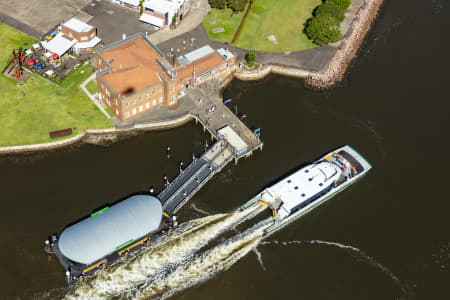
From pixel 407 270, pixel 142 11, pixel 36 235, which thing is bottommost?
pixel 36 235

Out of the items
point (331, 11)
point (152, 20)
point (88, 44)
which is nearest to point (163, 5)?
point (152, 20)

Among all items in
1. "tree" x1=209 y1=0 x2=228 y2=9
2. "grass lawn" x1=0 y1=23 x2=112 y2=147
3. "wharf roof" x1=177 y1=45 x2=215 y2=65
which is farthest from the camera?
"tree" x1=209 y1=0 x2=228 y2=9

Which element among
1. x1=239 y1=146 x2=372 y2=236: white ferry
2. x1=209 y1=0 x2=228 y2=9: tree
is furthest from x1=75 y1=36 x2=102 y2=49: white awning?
x1=239 y1=146 x2=372 y2=236: white ferry

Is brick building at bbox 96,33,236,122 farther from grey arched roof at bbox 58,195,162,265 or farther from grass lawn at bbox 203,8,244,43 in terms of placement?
grey arched roof at bbox 58,195,162,265

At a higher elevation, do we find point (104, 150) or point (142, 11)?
point (142, 11)

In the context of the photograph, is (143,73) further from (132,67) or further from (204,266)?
(204,266)

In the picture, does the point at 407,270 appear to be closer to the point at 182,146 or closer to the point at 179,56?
the point at 182,146

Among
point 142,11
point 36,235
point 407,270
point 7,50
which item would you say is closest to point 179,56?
point 142,11
